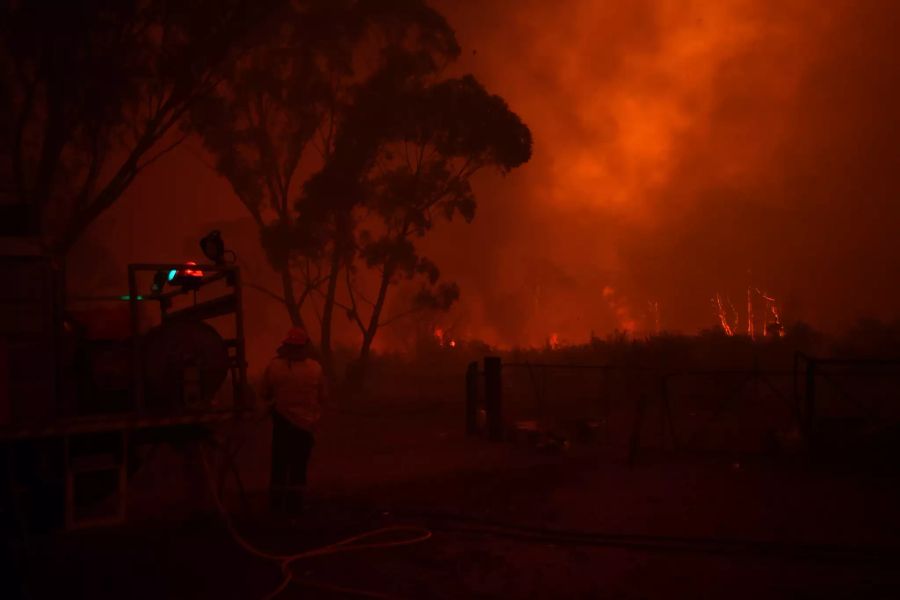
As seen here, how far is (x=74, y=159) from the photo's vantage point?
18.3 meters

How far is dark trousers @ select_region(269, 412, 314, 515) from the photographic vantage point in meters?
7.50

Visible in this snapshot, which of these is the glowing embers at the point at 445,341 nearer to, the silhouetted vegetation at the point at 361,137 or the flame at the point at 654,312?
the silhouetted vegetation at the point at 361,137

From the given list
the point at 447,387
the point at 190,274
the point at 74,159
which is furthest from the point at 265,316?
the point at 190,274

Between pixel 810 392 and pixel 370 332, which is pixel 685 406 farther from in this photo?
pixel 370 332

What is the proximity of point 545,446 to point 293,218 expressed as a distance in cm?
1563

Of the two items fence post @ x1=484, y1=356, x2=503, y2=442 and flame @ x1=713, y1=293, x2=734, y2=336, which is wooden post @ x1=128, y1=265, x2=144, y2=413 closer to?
fence post @ x1=484, y1=356, x2=503, y2=442

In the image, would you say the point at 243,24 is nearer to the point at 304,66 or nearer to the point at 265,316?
the point at 304,66

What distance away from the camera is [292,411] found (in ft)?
24.3

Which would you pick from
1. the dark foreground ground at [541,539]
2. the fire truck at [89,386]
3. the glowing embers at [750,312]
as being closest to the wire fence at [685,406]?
the dark foreground ground at [541,539]

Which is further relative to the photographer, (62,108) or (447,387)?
(447,387)

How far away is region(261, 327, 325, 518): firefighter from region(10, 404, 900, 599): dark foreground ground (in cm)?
32

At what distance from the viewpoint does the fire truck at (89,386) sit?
206 inches

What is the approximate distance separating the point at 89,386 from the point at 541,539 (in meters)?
4.01

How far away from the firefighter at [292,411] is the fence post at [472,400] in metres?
6.72
